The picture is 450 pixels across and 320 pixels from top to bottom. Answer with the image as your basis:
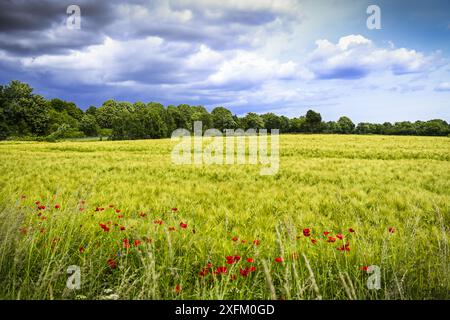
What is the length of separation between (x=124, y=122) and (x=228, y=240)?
74.3 m

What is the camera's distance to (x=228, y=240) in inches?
158

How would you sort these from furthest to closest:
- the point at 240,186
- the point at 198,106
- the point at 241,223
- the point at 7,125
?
1. the point at 198,106
2. the point at 7,125
3. the point at 240,186
4. the point at 241,223

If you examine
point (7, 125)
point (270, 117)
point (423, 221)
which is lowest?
point (423, 221)

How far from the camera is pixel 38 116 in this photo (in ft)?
141

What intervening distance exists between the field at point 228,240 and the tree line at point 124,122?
31.0 m

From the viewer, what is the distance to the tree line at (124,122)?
35406 mm

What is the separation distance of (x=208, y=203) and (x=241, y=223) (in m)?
1.95

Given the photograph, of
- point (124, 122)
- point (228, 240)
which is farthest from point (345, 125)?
point (228, 240)

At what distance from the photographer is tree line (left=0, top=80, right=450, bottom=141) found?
35406mm

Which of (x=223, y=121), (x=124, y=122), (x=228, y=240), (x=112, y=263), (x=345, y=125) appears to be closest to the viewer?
(x=112, y=263)

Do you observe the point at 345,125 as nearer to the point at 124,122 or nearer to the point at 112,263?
the point at 124,122

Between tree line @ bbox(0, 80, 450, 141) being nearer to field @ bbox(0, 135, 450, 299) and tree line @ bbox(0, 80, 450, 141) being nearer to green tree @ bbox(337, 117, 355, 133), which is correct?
green tree @ bbox(337, 117, 355, 133)
